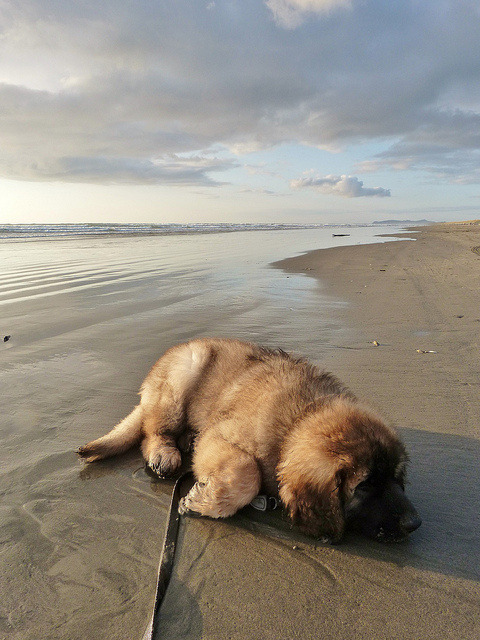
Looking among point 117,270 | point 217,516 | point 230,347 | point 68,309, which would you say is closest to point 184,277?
point 117,270

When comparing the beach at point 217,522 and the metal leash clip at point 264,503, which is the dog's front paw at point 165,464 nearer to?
the beach at point 217,522

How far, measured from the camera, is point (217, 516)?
2.24 meters

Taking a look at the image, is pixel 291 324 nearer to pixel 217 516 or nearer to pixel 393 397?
pixel 393 397

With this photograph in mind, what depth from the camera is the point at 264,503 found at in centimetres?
232

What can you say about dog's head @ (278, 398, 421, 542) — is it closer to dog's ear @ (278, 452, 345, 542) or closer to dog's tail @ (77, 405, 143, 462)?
dog's ear @ (278, 452, 345, 542)

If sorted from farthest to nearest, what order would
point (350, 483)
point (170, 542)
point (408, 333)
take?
point (408, 333) < point (170, 542) < point (350, 483)

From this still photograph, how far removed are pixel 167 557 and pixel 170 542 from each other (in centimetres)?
10

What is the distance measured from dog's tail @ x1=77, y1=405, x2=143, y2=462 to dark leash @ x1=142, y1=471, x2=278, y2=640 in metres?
0.53

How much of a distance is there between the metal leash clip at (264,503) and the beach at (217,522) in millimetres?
45

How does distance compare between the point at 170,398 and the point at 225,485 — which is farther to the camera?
the point at 170,398

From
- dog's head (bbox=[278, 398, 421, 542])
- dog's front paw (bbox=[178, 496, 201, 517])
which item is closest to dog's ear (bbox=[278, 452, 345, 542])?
dog's head (bbox=[278, 398, 421, 542])

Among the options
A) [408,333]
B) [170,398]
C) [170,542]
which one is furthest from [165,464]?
[408,333]

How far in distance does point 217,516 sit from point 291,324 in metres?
4.18

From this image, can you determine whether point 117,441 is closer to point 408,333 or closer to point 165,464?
point 165,464
